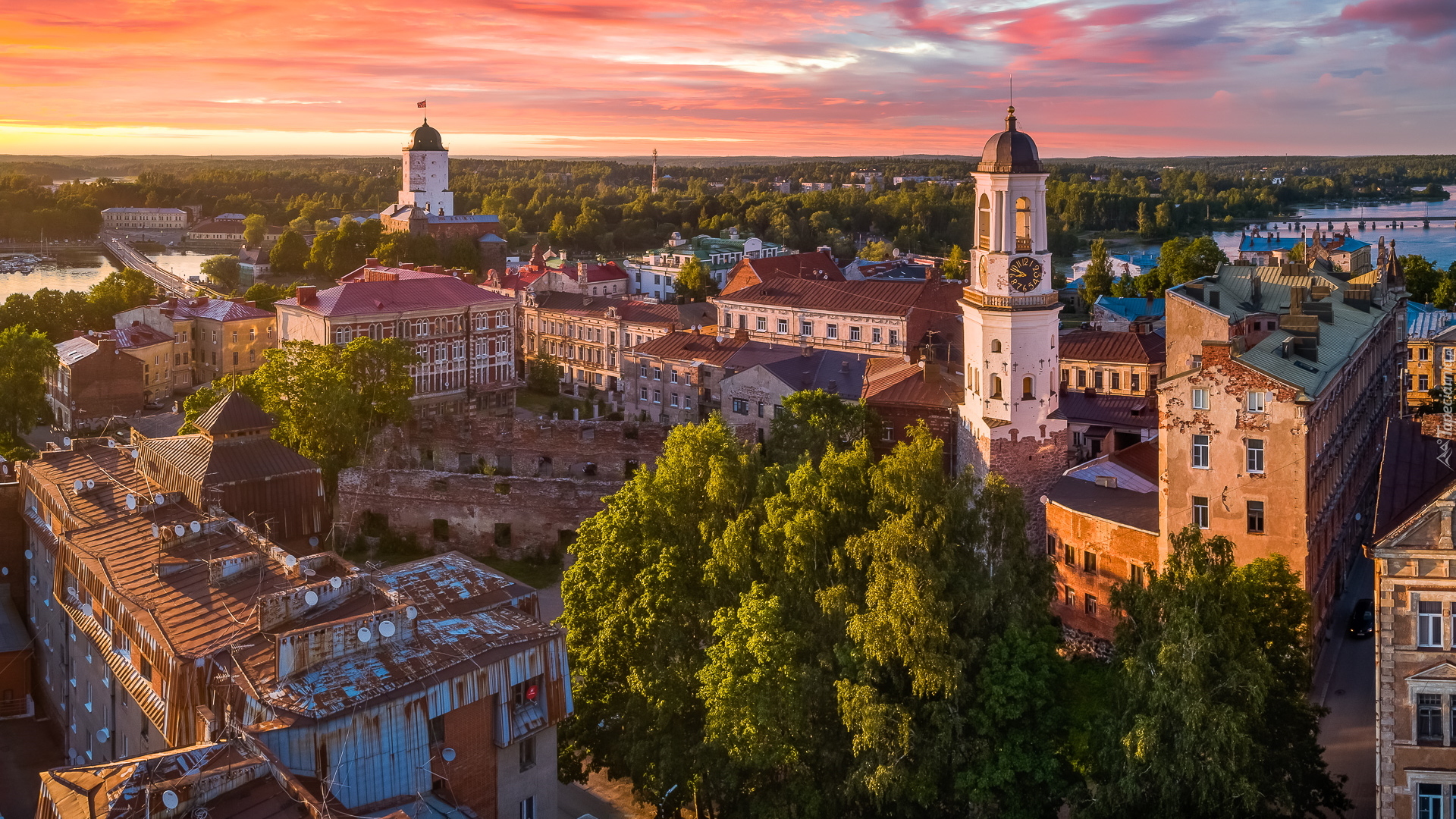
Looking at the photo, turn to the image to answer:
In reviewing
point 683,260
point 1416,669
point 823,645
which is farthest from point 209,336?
point 1416,669

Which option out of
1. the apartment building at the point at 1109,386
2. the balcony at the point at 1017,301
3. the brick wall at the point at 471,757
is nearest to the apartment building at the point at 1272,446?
the balcony at the point at 1017,301

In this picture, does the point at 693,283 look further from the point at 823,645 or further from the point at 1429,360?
the point at 823,645

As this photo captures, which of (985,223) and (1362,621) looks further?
(985,223)

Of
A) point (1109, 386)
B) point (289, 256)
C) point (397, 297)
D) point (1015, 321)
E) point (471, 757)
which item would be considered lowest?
point (471, 757)

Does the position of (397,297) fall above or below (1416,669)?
above

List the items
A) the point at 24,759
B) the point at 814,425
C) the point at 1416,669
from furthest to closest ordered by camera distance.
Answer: the point at 814,425 → the point at 24,759 → the point at 1416,669

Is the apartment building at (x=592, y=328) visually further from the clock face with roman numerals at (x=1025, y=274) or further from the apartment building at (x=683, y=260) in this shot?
the clock face with roman numerals at (x=1025, y=274)
